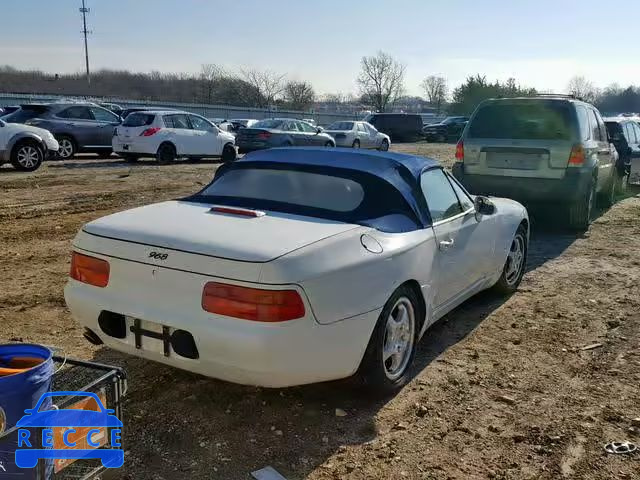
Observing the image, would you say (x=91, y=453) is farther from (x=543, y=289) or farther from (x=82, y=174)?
(x=82, y=174)

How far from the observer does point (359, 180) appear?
3.97 metres

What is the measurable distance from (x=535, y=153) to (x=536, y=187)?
0.46 meters

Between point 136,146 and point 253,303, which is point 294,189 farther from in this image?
point 136,146

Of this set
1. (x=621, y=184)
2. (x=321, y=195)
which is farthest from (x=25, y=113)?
(x=321, y=195)

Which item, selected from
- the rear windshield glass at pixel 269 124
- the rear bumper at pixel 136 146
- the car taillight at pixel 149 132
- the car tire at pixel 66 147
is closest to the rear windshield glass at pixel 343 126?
the rear windshield glass at pixel 269 124

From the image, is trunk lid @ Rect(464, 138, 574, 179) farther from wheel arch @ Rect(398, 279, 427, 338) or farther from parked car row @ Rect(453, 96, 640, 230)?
wheel arch @ Rect(398, 279, 427, 338)

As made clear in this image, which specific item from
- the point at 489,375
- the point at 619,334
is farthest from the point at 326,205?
the point at 619,334

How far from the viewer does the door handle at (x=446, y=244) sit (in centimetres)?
411

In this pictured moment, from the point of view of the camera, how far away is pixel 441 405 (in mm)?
3574

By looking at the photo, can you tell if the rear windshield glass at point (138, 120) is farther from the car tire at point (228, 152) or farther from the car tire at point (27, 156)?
the car tire at point (27, 156)

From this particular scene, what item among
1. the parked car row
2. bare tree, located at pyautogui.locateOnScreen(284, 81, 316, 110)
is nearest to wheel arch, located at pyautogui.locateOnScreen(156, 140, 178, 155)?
the parked car row

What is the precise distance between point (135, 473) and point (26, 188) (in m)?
9.91

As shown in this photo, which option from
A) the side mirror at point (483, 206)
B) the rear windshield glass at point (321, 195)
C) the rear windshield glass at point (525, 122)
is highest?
the rear windshield glass at point (525, 122)

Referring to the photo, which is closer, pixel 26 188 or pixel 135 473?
pixel 135 473
